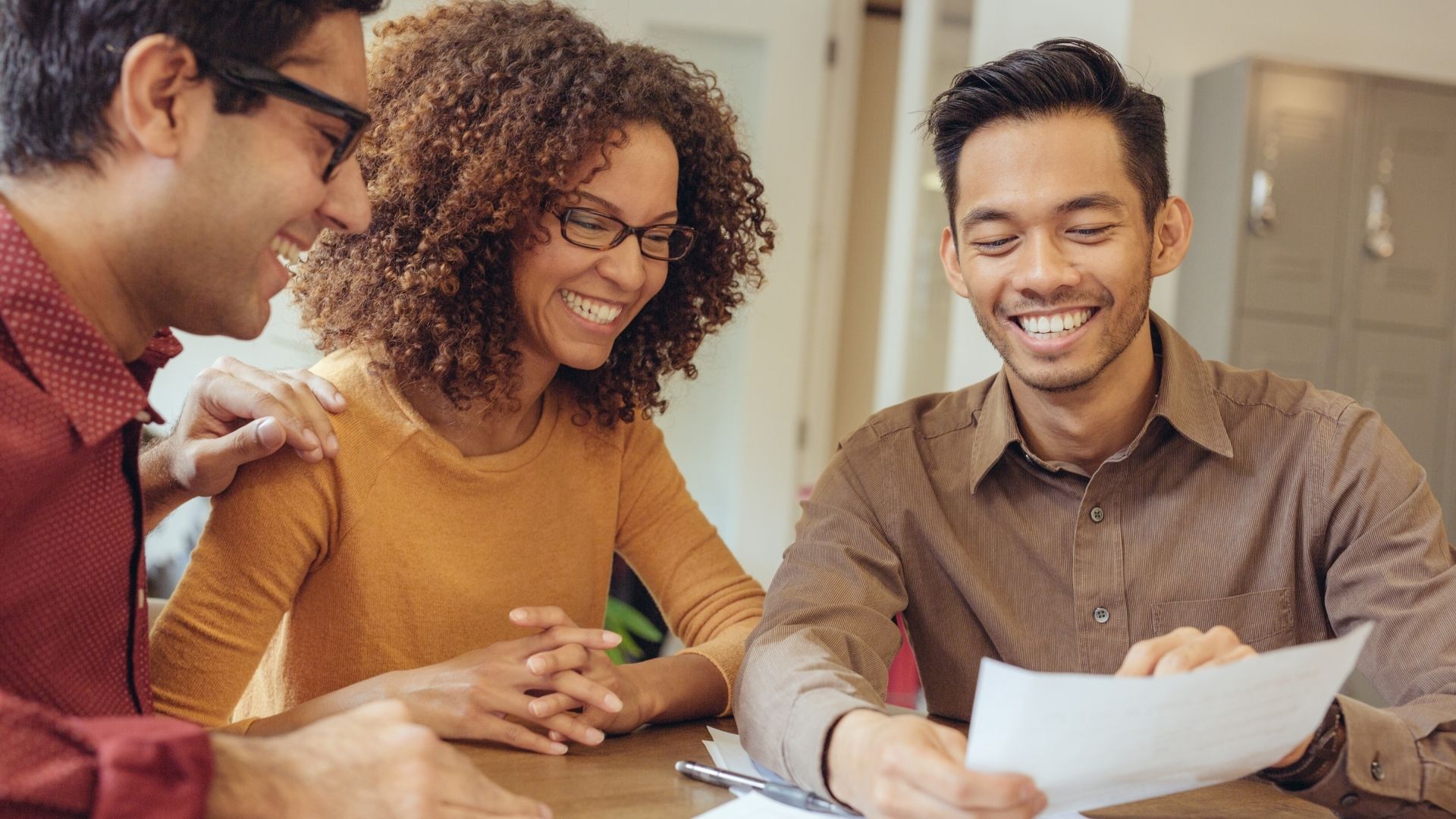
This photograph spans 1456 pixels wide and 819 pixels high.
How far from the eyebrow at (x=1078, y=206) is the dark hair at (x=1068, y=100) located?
0.22 feet

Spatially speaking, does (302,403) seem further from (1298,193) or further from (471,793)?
(1298,193)

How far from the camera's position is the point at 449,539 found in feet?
5.16

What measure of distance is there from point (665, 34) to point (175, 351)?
3414mm

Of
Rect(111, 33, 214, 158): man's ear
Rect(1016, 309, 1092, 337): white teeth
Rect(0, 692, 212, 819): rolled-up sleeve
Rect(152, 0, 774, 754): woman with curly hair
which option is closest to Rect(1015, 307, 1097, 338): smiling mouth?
Rect(1016, 309, 1092, 337): white teeth

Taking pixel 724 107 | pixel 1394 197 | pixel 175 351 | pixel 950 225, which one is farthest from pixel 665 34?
pixel 175 351

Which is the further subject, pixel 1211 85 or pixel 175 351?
pixel 1211 85

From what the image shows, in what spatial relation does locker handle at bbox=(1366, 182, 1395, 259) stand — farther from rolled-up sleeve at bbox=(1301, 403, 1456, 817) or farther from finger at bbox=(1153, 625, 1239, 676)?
finger at bbox=(1153, 625, 1239, 676)

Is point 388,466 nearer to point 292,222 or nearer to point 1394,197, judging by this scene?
point 292,222

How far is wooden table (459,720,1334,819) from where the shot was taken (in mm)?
1111

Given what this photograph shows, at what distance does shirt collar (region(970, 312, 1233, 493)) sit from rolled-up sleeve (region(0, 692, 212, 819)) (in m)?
1.02

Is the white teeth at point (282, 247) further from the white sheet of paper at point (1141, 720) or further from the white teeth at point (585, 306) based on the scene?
the white sheet of paper at point (1141, 720)

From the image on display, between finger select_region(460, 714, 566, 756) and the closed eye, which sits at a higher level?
the closed eye

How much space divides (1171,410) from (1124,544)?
17cm

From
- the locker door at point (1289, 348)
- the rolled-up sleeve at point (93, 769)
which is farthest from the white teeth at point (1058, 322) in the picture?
the locker door at point (1289, 348)
